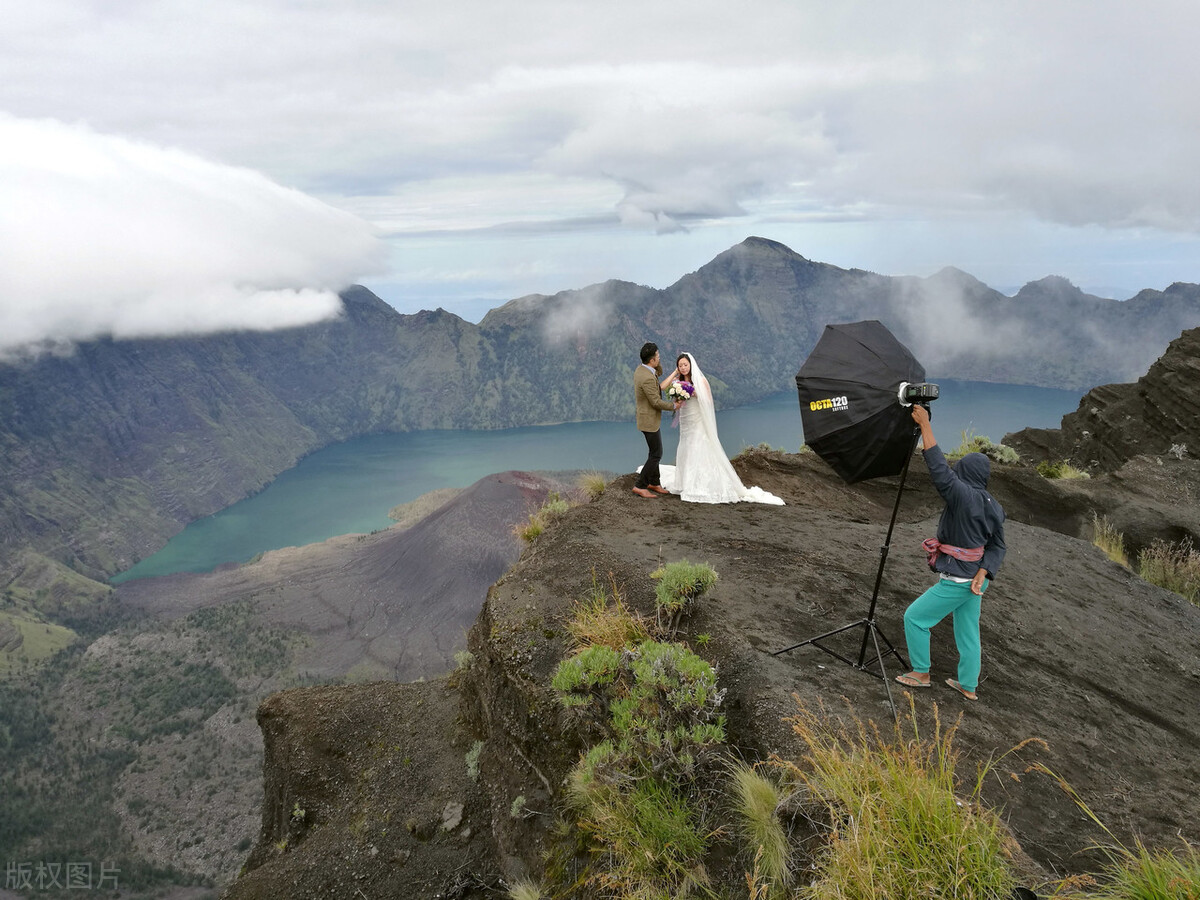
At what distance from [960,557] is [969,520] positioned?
290 millimetres

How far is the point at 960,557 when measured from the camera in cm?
493

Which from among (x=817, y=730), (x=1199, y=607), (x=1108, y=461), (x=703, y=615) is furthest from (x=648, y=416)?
(x=1108, y=461)

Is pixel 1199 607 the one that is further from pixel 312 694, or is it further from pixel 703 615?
pixel 312 694

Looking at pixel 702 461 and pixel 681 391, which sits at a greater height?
pixel 681 391

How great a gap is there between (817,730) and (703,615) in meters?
1.96

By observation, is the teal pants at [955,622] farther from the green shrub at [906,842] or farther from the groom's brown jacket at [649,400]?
the groom's brown jacket at [649,400]

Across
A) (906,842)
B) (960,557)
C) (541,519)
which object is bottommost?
(541,519)

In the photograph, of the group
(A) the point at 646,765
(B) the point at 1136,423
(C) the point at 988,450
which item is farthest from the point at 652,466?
(B) the point at 1136,423

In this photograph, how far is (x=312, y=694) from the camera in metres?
9.31

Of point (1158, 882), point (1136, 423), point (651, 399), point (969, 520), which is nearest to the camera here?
point (1158, 882)

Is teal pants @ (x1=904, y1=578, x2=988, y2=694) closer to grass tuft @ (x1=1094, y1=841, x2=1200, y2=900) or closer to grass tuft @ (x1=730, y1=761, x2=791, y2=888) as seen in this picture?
grass tuft @ (x1=730, y1=761, x2=791, y2=888)

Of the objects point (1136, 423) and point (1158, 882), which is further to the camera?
point (1136, 423)

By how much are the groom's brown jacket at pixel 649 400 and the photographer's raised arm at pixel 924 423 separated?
5.14m

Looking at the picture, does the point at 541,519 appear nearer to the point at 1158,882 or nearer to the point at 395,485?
the point at 1158,882
